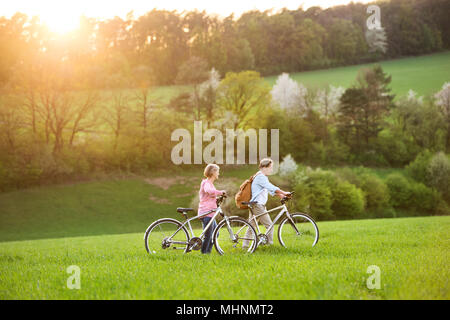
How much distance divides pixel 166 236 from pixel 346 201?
4012 centimetres

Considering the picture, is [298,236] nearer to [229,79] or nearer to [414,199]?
[414,199]

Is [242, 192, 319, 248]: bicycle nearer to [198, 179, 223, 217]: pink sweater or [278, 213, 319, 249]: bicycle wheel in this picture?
[278, 213, 319, 249]: bicycle wheel

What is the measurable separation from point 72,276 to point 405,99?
71.6 meters

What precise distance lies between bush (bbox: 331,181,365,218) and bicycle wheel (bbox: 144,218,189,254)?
39.2 m

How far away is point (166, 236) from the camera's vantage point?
31.5ft

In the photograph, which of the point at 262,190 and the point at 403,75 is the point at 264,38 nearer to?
the point at 403,75

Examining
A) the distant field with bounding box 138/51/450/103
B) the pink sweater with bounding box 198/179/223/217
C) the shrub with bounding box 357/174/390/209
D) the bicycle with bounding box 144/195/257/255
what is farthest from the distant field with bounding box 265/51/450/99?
the pink sweater with bounding box 198/179/223/217

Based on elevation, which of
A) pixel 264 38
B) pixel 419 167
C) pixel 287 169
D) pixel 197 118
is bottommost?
pixel 419 167

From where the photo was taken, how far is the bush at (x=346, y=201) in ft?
152

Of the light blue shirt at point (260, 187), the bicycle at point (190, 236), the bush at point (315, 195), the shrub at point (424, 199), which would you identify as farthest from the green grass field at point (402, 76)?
the bicycle at point (190, 236)

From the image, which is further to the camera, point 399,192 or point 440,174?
point 440,174

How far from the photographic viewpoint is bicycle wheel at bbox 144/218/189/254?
30.9 feet

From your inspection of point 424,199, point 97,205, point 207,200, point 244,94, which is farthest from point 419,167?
point 207,200

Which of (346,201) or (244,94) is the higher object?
(244,94)
